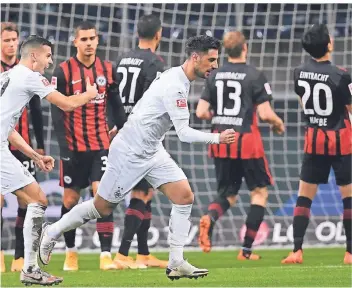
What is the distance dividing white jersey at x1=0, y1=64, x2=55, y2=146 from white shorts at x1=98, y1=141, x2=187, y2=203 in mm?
705

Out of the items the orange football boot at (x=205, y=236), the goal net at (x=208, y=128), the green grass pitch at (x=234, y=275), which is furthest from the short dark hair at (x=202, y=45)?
the goal net at (x=208, y=128)

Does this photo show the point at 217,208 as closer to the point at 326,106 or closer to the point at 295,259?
the point at 295,259

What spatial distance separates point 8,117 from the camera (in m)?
8.20

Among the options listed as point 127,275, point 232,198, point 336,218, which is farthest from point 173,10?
point 127,275

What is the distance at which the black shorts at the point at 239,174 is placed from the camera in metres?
10.9

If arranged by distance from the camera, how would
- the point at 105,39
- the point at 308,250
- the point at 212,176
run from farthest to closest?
1. the point at 105,39
2. the point at 212,176
3. the point at 308,250

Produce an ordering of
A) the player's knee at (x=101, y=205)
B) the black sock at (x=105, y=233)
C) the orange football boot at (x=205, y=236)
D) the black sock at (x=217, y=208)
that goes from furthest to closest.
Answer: the black sock at (x=217, y=208)
the orange football boot at (x=205, y=236)
the black sock at (x=105, y=233)
the player's knee at (x=101, y=205)

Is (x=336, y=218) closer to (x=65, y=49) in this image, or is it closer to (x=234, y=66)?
(x=234, y=66)

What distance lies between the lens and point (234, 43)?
10789mm

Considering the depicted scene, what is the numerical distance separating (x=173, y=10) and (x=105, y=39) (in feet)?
7.63

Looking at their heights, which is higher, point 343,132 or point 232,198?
point 343,132

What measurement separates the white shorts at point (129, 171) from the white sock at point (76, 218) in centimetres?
15

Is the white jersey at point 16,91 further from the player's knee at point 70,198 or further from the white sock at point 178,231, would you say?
the player's knee at point 70,198

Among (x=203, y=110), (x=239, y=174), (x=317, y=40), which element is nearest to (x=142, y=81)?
(x=203, y=110)
